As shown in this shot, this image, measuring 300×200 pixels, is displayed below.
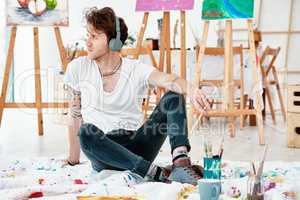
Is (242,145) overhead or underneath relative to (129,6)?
underneath

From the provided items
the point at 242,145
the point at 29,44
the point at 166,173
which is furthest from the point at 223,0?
the point at 29,44

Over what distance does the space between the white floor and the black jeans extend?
395 mm

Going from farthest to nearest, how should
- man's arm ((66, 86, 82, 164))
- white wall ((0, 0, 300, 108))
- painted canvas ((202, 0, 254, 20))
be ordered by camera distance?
white wall ((0, 0, 300, 108)), painted canvas ((202, 0, 254, 20)), man's arm ((66, 86, 82, 164))

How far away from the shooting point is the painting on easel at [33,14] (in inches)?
147

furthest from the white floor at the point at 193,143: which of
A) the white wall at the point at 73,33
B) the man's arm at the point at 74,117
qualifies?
the white wall at the point at 73,33

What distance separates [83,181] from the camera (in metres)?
1.93

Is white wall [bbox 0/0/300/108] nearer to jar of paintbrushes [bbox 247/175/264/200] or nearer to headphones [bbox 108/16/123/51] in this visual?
headphones [bbox 108/16/123/51]

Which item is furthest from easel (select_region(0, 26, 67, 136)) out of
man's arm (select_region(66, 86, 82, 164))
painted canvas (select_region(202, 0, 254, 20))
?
man's arm (select_region(66, 86, 82, 164))

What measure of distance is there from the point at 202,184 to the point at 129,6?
5.96 m

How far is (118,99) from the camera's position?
200 cm

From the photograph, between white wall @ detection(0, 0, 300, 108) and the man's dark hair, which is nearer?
the man's dark hair

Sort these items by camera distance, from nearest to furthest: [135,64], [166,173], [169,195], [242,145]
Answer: [169,195] < [166,173] < [135,64] < [242,145]

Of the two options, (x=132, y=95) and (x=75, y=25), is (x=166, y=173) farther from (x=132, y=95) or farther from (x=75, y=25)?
(x=75, y=25)

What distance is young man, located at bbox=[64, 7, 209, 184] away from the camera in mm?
1849
